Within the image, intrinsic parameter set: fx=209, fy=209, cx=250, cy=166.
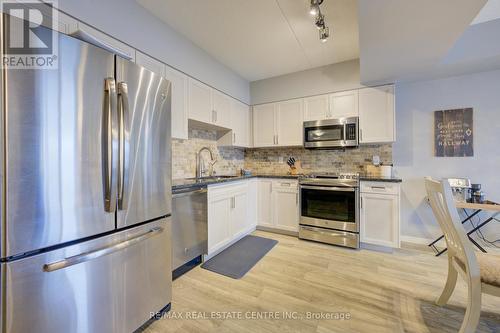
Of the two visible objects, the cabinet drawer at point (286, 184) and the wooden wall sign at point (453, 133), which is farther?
the cabinet drawer at point (286, 184)

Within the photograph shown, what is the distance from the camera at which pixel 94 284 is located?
1.16m

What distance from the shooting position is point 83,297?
1.11 m

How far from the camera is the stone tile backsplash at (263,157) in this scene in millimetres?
2914

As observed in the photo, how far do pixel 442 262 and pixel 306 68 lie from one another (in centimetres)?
318

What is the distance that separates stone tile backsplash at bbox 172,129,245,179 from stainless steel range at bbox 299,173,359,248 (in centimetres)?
144

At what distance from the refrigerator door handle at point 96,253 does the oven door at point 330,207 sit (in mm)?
2205

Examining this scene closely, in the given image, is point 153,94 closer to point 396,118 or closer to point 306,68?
point 306,68

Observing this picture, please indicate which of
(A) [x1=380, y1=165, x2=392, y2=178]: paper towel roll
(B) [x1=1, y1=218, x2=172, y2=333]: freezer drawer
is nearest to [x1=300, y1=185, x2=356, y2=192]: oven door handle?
(A) [x1=380, y1=165, x2=392, y2=178]: paper towel roll

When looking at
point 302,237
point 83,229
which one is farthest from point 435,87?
point 83,229

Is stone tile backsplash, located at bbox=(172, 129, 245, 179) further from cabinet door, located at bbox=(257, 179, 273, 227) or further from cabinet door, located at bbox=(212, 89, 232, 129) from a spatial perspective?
cabinet door, located at bbox=(257, 179, 273, 227)

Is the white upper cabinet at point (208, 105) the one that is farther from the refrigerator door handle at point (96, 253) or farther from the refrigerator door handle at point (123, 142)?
the refrigerator door handle at point (96, 253)

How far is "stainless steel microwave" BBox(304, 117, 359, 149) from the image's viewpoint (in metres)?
3.10

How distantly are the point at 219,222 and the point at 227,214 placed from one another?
7.3 inches

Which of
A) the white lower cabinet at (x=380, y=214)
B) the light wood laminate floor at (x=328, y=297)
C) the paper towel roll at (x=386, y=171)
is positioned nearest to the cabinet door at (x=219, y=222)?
the light wood laminate floor at (x=328, y=297)
